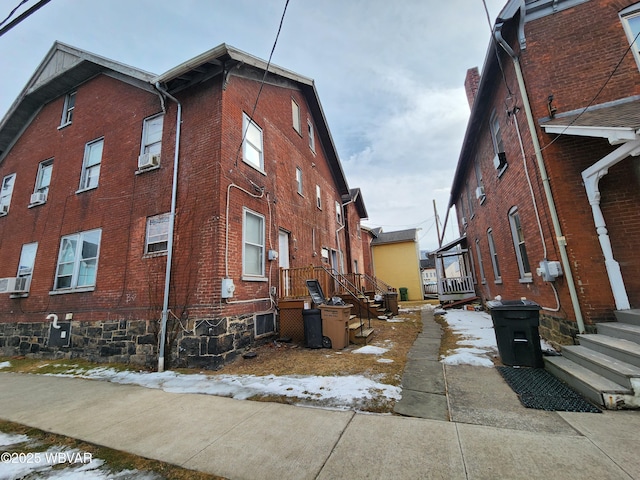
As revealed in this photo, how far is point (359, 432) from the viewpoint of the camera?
281 centimetres

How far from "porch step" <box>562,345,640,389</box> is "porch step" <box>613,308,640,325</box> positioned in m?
0.73

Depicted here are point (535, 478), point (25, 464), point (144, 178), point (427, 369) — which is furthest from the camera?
point (144, 178)

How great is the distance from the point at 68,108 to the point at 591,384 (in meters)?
16.4

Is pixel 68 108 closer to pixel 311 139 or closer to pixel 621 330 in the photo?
pixel 311 139

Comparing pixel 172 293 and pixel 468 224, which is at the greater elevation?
pixel 468 224

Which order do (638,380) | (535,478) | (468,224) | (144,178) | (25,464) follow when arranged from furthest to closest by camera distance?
(468,224), (144,178), (638,380), (25,464), (535,478)

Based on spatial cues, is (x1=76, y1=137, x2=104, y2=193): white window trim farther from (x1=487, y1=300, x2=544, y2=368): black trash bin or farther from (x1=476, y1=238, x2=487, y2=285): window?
(x1=476, y1=238, x2=487, y2=285): window

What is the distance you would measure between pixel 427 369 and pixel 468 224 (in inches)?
462

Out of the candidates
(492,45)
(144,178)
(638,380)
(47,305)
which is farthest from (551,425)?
(47,305)

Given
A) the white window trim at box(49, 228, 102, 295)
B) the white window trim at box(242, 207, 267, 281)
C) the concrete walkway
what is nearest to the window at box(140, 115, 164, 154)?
the white window trim at box(49, 228, 102, 295)

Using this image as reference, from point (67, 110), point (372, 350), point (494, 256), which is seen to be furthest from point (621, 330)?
point (67, 110)

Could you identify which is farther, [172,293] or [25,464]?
[172,293]

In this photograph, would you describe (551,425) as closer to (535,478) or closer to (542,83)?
(535,478)

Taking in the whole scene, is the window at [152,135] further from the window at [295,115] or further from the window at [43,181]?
the window at [295,115]
